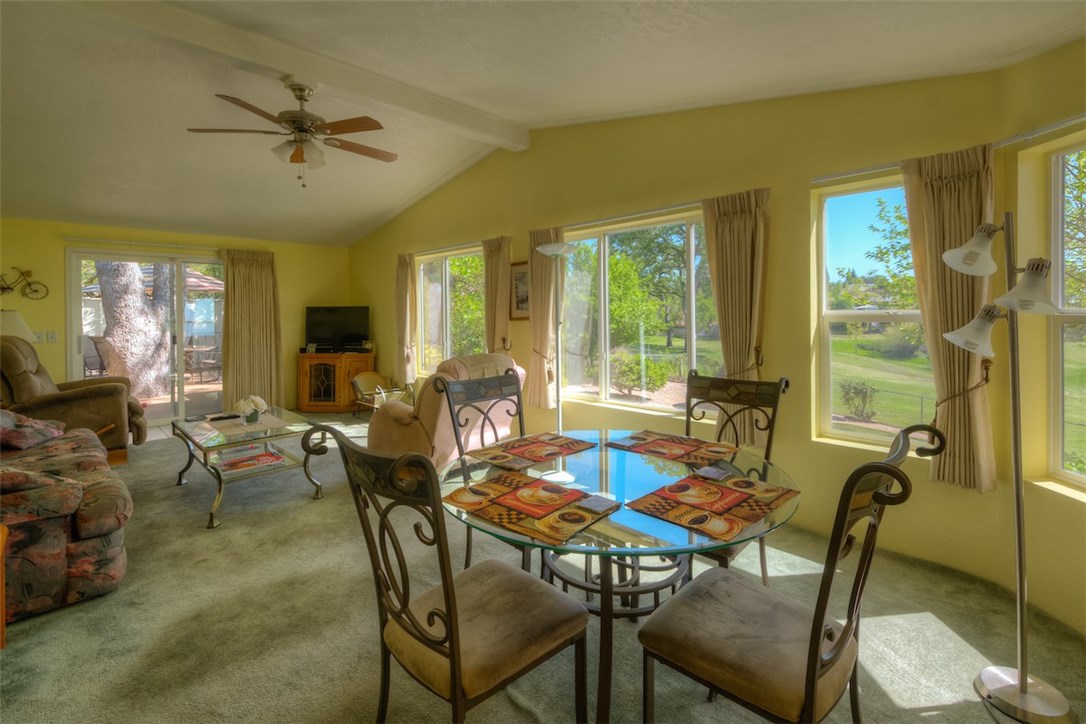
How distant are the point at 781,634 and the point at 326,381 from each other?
652 centimetres

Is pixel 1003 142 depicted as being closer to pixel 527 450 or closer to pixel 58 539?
pixel 527 450

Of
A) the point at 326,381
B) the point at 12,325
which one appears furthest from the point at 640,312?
the point at 12,325

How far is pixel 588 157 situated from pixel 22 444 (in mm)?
4326

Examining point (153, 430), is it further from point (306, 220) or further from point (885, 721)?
point (885, 721)

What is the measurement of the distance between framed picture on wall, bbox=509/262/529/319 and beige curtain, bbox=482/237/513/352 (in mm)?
44

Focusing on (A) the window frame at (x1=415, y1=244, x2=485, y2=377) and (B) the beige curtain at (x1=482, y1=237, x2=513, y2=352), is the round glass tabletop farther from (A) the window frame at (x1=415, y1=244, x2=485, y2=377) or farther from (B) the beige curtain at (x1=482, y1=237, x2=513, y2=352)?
(A) the window frame at (x1=415, y1=244, x2=485, y2=377)

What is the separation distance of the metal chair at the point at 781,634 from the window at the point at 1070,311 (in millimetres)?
1508

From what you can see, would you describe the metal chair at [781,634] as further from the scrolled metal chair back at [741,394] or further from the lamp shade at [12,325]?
the lamp shade at [12,325]

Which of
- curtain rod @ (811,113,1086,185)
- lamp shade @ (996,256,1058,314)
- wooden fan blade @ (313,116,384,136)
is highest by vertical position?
wooden fan blade @ (313,116,384,136)

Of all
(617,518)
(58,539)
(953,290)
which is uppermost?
(953,290)

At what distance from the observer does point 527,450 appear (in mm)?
2035

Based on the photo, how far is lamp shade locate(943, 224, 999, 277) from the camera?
5.47ft

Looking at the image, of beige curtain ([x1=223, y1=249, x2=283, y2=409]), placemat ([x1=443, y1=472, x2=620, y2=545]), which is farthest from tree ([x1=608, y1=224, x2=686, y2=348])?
beige curtain ([x1=223, y1=249, x2=283, y2=409])

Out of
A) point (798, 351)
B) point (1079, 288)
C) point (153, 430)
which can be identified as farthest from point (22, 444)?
point (1079, 288)
